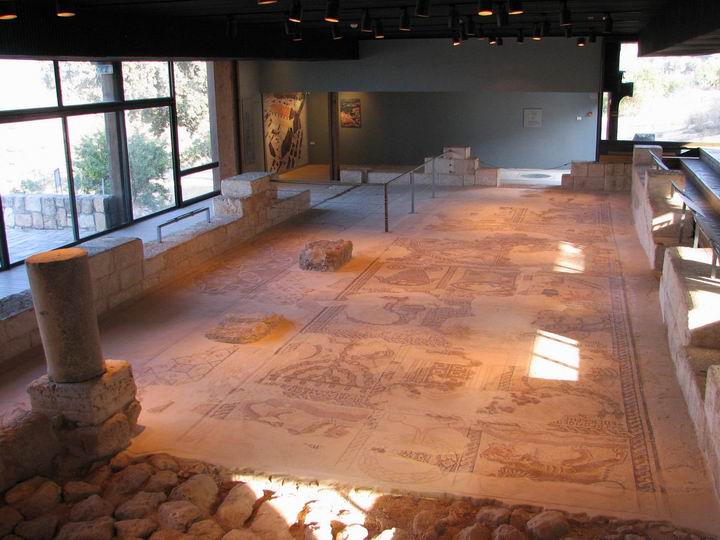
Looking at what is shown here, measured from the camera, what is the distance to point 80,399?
18.6 feet

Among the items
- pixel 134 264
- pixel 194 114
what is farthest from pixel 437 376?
pixel 194 114

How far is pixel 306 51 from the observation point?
51.1 feet

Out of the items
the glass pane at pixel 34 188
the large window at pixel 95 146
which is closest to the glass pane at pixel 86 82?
the large window at pixel 95 146

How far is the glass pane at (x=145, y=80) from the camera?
14.2 m

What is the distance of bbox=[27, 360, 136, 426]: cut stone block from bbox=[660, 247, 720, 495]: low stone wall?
4.57 metres

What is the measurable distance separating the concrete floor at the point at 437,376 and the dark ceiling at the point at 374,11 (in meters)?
3.72

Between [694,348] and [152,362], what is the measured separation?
205 inches

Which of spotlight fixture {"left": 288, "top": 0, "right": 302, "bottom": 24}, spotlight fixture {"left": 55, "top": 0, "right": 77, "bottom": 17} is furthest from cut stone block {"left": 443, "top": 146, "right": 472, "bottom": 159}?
spotlight fixture {"left": 55, "top": 0, "right": 77, "bottom": 17}

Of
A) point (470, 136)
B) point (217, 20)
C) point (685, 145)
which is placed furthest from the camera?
point (470, 136)

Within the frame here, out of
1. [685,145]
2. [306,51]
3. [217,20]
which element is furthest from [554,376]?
[685,145]

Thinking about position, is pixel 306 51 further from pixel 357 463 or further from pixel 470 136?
pixel 357 463

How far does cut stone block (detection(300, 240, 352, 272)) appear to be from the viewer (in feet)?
34.5

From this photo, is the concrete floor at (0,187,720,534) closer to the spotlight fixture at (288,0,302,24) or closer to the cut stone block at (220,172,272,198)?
the cut stone block at (220,172,272,198)

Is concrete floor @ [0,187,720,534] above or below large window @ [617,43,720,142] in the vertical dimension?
below
